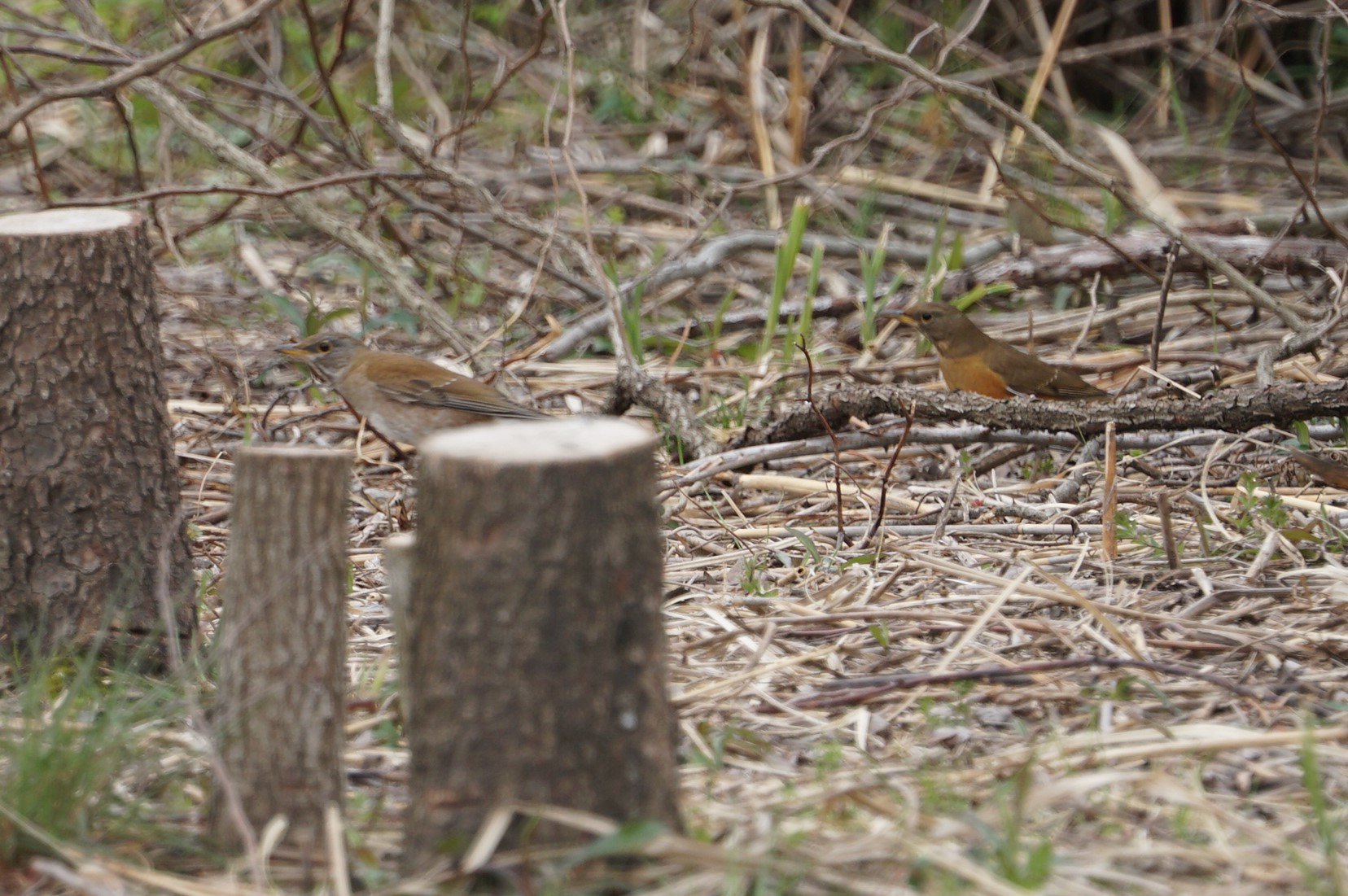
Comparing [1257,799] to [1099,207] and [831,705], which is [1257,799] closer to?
[831,705]

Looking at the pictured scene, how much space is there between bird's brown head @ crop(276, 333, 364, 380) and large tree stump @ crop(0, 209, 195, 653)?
6.95 feet

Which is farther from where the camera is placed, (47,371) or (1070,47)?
(1070,47)

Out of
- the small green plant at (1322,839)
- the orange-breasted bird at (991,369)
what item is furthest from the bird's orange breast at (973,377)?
the small green plant at (1322,839)

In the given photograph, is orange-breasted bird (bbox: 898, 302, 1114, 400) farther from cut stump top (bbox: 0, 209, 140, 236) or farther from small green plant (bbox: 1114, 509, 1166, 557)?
cut stump top (bbox: 0, 209, 140, 236)

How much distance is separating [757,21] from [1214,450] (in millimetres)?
5619

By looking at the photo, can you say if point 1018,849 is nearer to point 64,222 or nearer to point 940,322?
point 64,222

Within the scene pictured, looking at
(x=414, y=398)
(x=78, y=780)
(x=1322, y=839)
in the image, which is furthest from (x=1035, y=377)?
(x=78, y=780)

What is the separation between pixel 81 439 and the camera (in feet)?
11.5

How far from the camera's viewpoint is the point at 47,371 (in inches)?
136

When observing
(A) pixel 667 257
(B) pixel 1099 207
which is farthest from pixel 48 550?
(B) pixel 1099 207

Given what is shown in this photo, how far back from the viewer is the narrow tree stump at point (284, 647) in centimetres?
266

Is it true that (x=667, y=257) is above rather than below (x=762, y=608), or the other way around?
above

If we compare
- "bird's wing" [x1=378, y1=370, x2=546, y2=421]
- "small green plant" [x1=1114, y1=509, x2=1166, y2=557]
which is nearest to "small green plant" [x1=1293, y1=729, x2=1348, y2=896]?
"small green plant" [x1=1114, y1=509, x2=1166, y2=557]

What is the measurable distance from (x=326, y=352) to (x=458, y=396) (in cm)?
66
